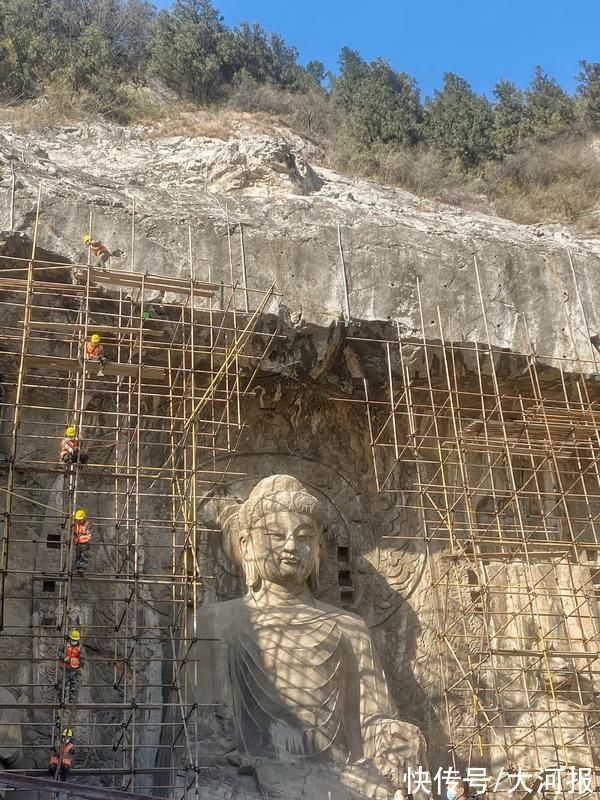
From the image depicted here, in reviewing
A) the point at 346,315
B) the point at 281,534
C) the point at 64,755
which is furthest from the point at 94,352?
the point at 64,755

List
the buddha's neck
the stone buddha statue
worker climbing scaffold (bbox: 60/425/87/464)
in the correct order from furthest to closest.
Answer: the buddha's neck < the stone buddha statue < worker climbing scaffold (bbox: 60/425/87/464)

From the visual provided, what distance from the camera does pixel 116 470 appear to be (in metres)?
9.52

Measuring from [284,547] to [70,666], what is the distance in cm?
243

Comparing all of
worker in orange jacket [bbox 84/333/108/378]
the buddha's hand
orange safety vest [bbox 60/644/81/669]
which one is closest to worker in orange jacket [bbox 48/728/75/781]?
orange safety vest [bbox 60/644/81/669]

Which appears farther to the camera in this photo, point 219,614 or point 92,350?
point 219,614

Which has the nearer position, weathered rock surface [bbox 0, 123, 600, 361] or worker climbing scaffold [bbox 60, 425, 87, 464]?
worker climbing scaffold [bbox 60, 425, 87, 464]

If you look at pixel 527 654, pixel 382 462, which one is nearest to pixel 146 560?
pixel 382 462

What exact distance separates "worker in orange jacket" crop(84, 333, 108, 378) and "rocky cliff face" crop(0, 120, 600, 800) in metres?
1.04

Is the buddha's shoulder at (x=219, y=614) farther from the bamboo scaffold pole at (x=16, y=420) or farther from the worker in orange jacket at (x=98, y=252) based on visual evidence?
the worker in orange jacket at (x=98, y=252)

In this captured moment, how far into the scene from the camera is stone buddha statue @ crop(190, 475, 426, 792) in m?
8.73

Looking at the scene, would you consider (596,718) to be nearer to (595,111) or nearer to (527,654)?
(527,654)

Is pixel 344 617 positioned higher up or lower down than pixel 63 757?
higher up

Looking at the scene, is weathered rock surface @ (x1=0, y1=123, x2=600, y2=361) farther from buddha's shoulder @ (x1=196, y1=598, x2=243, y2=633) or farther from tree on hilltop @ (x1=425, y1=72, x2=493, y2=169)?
tree on hilltop @ (x1=425, y1=72, x2=493, y2=169)

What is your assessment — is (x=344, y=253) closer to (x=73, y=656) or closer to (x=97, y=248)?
(x=97, y=248)
